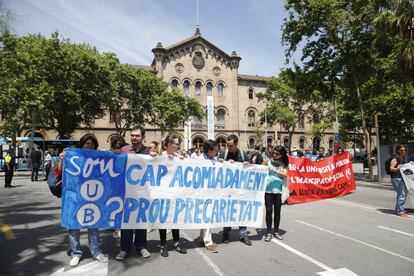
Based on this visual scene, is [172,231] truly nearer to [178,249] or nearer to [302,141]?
[178,249]

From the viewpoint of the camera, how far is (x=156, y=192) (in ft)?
18.4

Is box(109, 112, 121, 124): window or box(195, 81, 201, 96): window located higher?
box(195, 81, 201, 96): window

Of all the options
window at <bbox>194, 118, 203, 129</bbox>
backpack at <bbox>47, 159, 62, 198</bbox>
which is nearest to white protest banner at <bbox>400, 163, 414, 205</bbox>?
backpack at <bbox>47, 159, 62, 198</bbox>

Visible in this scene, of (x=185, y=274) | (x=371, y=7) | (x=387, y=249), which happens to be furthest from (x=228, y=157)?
(x=371, y=7)

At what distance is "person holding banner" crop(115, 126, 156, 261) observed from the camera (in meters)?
5.32

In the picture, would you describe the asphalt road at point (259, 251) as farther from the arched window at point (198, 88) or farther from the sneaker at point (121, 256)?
the arched window at point (198, 88)

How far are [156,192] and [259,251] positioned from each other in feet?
6.42

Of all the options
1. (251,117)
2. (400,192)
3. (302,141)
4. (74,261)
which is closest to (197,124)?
(251,117)

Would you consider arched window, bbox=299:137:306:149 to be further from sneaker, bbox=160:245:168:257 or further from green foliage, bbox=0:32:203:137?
sneaker, bbox=160:245:168:257

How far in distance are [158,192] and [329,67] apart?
58.4 ft

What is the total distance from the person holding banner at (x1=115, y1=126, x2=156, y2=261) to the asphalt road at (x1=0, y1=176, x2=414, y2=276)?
128mm

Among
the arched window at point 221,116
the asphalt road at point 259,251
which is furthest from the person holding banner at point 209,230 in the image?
the arched window at point 221,116

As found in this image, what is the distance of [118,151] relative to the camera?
5.72 m

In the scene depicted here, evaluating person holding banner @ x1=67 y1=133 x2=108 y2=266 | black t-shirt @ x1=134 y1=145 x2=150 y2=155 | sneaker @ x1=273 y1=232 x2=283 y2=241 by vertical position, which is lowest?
sneaker @ x1=273 y1=232 x2=283 y2=241
